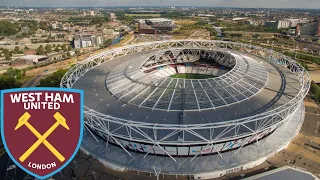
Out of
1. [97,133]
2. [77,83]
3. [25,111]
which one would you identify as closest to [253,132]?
[97,133]

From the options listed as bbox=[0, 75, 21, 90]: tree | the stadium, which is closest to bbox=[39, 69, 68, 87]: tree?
bbox=[0, 75, 21, 90]: tree

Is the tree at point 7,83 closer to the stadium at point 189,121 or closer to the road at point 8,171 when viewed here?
the road at point 8,171

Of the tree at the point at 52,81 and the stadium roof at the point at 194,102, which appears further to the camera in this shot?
the tree at the point at 52,81

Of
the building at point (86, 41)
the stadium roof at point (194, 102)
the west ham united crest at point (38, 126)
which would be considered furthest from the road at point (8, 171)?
the building at point (86, 41)

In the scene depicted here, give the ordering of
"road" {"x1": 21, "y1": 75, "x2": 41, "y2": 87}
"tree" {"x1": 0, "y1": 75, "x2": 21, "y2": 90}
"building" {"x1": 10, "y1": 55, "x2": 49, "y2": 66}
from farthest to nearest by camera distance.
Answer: "building" {"x1": 10, "y1": 55, "x2": 49, "y2": 66} < "road" {"x1": 21, "y1": 75, "x2": 41, "y2": 87} < "tree" {"x1": 0, "y1": 75, "x2": 21, "y2": 90}

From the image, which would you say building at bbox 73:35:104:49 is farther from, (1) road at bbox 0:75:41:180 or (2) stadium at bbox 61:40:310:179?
(1) road at bbox 0:75:41:180

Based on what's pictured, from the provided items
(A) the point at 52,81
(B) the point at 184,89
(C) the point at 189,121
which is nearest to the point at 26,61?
(A) the point at 52,81

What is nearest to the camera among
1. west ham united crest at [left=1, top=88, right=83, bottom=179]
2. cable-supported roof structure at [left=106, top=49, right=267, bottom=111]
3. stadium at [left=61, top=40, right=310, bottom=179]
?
west ham united crest at [left=1, top=88, right=83, bottom=179]
